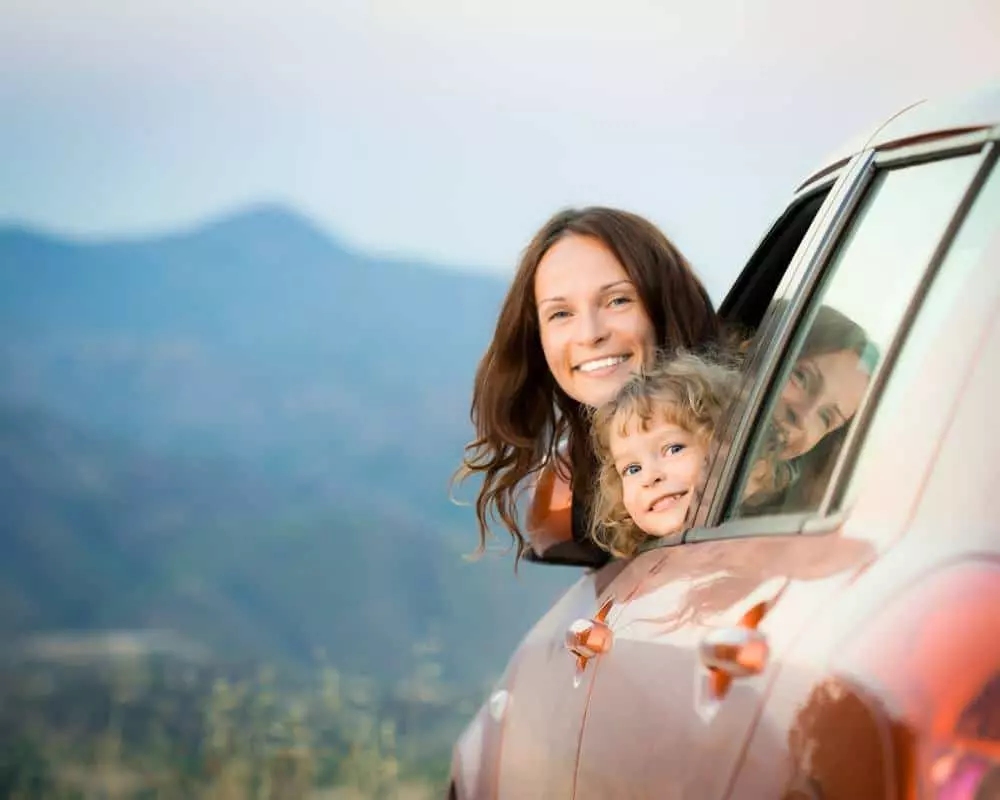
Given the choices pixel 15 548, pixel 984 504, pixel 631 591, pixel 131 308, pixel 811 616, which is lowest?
pixel 15 548

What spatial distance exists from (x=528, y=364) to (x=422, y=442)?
67.4ft

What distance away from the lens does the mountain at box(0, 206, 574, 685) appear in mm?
22156

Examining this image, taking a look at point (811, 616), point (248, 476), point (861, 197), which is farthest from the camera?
point (248, 476)

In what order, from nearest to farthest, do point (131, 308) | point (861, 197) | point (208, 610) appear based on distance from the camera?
1. point (861, 197)
2. point (208, 610)
3. point (131, 308)

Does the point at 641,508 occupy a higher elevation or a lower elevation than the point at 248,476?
higher

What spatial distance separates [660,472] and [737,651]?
1358mm

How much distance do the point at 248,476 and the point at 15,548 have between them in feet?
10.7

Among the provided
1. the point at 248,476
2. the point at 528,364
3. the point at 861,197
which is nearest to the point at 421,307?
the point at 248,476

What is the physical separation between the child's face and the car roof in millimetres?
586

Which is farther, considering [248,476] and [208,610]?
[248,476]

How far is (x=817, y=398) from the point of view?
108 inches

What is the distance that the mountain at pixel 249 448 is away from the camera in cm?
2216

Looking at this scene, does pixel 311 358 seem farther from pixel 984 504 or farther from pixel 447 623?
pixel 984 504

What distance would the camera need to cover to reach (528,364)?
4.69 meters
